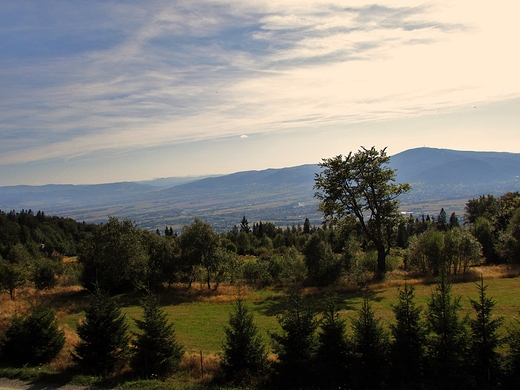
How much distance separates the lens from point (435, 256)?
102 feet

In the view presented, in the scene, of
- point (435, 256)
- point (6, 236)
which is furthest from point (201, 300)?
point (6, 236)

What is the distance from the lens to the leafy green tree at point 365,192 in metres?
31.0

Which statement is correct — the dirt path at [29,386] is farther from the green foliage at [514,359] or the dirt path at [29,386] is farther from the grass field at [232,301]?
the green foliage at [514,359]

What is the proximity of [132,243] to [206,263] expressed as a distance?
7.21m

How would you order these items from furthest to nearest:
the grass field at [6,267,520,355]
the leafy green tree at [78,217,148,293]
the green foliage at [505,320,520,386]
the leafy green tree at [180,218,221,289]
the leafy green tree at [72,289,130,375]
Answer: the leafy green tree at [180,218,221,289] → the leafy green tree at [78,217,148,293] → the grass field at [6,267,520,355] → the leafy green tree at [72,289,130,375] → the green foliage at [505,320,520,386]

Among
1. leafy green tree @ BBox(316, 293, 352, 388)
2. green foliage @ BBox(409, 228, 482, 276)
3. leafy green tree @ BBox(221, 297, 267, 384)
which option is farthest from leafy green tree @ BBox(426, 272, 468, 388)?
green foliage @ BBox(409, 228, 482, 276)

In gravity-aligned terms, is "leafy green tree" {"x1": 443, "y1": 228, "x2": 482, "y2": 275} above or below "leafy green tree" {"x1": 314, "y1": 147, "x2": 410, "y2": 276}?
below

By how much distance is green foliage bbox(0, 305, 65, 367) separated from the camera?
1526cm

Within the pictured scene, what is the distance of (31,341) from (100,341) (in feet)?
12.8

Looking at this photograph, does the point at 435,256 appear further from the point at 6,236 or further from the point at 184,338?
the point at 6,236

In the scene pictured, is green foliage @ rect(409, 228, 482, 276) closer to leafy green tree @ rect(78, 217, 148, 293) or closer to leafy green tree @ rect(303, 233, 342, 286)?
leafy green tree @ rect(303, 233, 342, 286)

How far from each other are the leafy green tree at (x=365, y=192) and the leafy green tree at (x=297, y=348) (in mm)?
19741

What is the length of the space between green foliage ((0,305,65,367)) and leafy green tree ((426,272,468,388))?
1653 centimetres

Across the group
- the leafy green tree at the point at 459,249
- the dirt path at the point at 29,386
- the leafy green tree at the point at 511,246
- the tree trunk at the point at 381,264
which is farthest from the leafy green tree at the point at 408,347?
the leafy green tree at the point at 511,246
